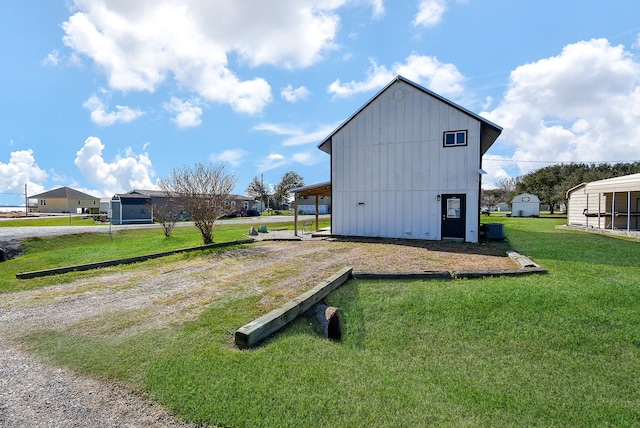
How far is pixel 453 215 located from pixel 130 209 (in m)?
28.3

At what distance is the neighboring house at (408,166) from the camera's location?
41.1ft

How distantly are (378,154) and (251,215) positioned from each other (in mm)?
34736

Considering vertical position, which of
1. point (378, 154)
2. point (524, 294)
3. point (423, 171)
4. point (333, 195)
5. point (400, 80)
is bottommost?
point (524, 294)

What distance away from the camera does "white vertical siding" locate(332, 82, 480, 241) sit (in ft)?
41.3

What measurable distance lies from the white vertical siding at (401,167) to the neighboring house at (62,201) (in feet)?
202

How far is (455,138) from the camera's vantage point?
12.7 meters

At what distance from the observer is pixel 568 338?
4.05 m

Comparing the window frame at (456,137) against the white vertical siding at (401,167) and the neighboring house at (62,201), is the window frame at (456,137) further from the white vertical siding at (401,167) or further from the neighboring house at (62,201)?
the neighboring house at (62,201)

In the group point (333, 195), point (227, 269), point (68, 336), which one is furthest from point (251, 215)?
point (68, 336)

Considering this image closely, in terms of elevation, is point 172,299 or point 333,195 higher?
point 333,195

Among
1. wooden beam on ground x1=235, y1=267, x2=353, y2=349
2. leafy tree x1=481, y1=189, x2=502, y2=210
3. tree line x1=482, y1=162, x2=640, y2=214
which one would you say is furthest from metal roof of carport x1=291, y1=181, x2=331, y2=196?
leafy tree x1=481, y1=189, x2=502, y2=210

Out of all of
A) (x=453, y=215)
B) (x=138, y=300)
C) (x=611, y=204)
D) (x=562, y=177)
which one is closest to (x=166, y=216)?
(x=138, y=300)

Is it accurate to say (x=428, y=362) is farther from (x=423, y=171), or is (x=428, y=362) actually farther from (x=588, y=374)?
(x=423, y=171)

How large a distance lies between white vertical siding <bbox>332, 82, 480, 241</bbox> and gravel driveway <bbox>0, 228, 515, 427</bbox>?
7.25 ft
